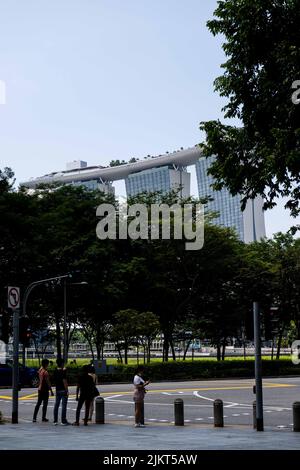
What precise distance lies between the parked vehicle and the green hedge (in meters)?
6.21

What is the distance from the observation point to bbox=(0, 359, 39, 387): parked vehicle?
4056 centimetres

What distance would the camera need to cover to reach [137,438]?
1636cm

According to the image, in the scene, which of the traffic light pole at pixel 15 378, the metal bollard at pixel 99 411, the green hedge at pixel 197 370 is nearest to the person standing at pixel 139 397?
the metal bollard at pixel 99 411

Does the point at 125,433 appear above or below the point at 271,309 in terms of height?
below

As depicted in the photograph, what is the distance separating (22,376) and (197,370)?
18226mm

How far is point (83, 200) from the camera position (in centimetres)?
5550

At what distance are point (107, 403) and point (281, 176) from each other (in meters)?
13.9

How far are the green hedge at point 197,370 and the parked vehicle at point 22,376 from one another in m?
6.21

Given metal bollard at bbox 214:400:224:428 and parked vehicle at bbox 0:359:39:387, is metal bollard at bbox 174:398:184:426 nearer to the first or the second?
metal bollard at bbox 214:400:224:428

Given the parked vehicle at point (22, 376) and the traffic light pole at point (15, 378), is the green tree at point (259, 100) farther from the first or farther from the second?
the parked vehicle at point (22, 376)

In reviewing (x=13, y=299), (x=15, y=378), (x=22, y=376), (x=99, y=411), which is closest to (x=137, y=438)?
(x=99, y=411)
